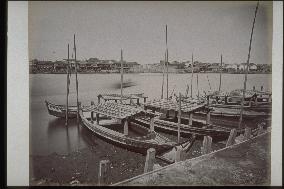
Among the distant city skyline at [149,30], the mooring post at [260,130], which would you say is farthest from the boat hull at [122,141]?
the mooring post at [260,130]

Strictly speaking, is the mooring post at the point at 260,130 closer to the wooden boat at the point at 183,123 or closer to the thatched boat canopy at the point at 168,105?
the wooden boat at the point at 183,123

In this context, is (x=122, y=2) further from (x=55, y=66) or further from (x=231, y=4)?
(x=231, y=4)

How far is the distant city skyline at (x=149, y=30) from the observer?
2.90m

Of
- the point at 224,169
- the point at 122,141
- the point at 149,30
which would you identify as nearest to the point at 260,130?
the point at 224,169

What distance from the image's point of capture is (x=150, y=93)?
9.89ft

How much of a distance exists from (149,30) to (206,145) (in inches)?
51.3

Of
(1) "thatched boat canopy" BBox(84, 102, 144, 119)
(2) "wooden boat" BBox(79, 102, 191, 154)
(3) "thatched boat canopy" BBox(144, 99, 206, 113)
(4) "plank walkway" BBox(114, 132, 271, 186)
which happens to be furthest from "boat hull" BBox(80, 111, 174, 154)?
(3) "thatched boat canopy" BBox(144, 99, 206, 113)

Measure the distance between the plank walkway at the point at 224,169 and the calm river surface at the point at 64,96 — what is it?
0.65m

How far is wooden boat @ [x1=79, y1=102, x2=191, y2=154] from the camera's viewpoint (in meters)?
2.90

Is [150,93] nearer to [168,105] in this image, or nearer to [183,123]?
[168,105]

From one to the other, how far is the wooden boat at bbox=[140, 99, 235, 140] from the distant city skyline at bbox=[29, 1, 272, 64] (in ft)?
1.50

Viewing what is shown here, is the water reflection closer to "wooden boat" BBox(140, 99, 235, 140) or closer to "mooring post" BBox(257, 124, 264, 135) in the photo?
"wooden boat" BBox(140, 99, 235, 140)
